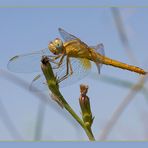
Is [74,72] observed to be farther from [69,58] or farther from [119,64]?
[119,64]

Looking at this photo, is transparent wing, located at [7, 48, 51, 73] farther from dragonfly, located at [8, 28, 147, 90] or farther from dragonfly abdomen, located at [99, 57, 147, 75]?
dragonfly abdomen, located at [99, 57, 147, 75]

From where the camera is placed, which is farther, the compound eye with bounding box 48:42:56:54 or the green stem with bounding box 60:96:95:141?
the compound eye with bounding box 48:42:56:54

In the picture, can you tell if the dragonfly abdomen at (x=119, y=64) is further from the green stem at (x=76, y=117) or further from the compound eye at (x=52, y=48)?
the green stem at (x=76, y=117)

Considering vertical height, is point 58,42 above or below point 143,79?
above

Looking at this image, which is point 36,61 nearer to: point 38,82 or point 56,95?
point 38,82

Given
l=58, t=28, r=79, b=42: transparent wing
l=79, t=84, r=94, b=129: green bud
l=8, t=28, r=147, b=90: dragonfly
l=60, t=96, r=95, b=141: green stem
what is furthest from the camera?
l=58, t=28, r=79, b=42: transparent wing

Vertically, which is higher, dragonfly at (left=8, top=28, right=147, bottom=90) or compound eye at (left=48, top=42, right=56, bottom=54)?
compound eye at (left=48, top=42, right=56, bottom=54)

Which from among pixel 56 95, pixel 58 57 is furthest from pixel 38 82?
pixel 56 95

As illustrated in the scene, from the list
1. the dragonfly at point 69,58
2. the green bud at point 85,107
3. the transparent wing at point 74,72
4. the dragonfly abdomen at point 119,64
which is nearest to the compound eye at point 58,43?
the dragonfly at point 69,58

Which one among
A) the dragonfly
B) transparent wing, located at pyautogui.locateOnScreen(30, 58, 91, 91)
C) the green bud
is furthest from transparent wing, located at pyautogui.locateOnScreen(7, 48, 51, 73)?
the green bud
